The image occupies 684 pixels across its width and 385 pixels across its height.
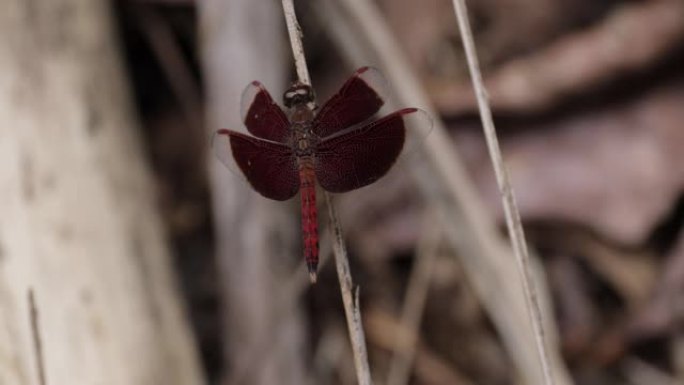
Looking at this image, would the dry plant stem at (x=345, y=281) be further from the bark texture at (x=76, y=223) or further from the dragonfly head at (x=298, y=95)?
the bark texture at (x=76, y=223)

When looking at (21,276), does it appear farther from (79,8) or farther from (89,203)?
(79,8)

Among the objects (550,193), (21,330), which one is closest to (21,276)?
(21,330)

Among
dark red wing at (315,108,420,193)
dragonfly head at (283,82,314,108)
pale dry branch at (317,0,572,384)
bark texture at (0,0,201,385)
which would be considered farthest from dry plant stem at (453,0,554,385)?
bark texture at (0,0,201,385)

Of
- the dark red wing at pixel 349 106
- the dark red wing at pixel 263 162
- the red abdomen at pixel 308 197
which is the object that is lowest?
the red abdomen at pixel 308 197

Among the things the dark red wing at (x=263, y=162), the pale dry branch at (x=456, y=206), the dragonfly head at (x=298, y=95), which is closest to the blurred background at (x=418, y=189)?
the pale dry branch at (x=456, y=206)

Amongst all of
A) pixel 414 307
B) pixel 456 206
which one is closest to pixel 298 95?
pixel 456 206

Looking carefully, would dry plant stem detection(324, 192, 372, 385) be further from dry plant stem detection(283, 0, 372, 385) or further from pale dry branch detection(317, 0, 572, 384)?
pale dry branch detection(317, 0, 572, 384)
